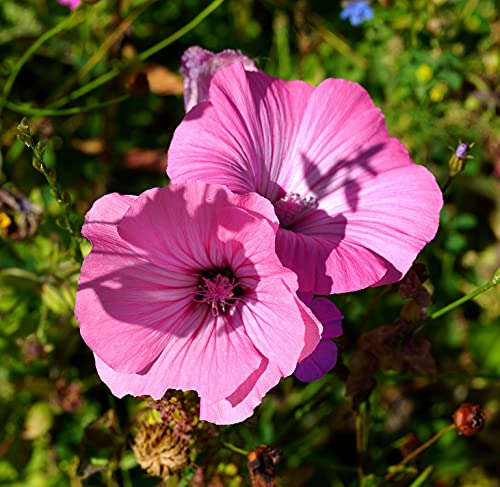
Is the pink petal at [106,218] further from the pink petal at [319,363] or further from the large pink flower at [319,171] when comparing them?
the pink petal at [319,363]

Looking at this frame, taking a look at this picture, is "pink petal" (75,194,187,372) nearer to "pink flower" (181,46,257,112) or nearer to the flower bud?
"pink flower" (181,46,257,112)

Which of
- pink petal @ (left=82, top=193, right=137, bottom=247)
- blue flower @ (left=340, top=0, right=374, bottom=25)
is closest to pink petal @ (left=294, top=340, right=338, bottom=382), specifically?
pink petal @ (left=82, top=193, right=137, bottom=247)

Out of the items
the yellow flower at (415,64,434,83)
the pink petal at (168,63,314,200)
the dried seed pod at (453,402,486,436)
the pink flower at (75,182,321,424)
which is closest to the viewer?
the pink flower at (75,182,321,424)

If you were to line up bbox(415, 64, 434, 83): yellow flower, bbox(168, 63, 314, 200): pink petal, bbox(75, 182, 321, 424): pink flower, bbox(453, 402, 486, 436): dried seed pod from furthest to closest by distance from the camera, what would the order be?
1. bbox(415, 64, 434, 83): yellow flower
2. bbox(453, 402, 486, 436): dried seed pod
3. bbox(168, 63, 314, 200): pink petal
4. bbox(75, 182, 321, 424): pink flower

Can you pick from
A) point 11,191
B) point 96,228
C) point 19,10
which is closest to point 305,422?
point 11,191

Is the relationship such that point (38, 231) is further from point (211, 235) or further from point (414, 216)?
point (414, 216)

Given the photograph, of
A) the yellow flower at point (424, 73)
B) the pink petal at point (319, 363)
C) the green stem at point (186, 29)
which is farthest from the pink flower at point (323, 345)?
the yellow flower at point (424, 73)

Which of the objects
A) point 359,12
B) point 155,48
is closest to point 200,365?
point 155,48
